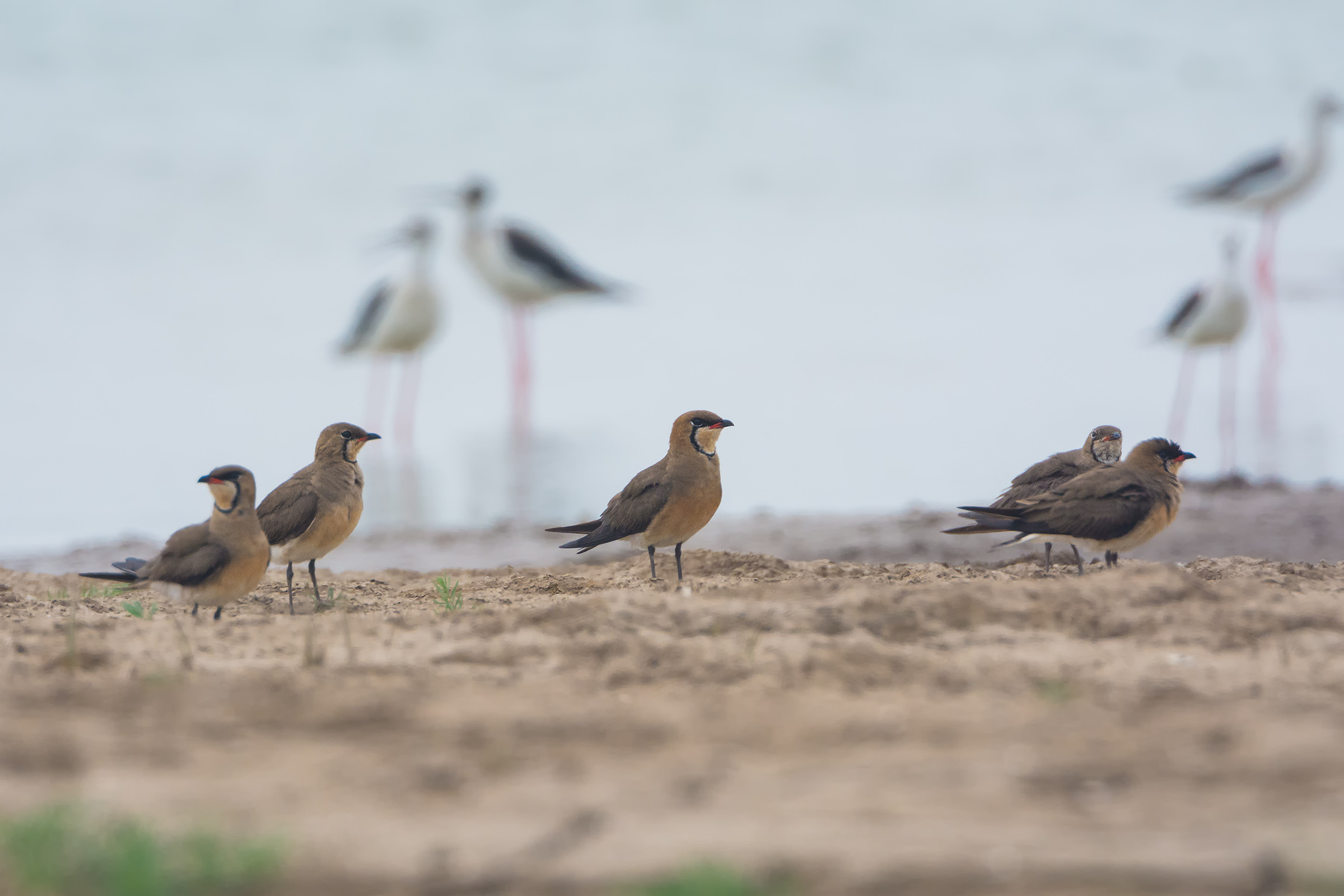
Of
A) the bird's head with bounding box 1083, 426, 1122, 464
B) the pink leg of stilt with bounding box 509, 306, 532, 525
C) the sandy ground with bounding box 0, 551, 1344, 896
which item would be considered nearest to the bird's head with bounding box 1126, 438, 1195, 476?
the bird's head with bounding box 1083, 426, 1122, 464

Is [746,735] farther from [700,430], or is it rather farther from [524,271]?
[524,271]

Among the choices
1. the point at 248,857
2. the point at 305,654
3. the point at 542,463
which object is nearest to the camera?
the point at 248,857

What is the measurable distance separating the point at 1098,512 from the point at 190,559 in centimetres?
429

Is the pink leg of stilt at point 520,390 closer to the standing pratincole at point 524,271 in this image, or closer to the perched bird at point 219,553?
the standing pratincole at point 524,271

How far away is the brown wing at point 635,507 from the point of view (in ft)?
22.0

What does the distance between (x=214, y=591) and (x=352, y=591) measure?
5.68 ft

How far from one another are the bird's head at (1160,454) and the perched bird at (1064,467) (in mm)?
223

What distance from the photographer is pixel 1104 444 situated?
750cm

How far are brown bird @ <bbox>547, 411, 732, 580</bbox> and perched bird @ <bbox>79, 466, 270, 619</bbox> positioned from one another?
5.37 ft

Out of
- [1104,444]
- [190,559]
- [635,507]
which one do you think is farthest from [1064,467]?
[190,559]

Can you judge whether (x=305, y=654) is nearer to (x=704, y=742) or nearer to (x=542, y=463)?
(x=704, y=742)

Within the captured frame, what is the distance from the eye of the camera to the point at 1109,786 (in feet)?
9.87

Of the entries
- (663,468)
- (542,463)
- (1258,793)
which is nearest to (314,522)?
(663,468)

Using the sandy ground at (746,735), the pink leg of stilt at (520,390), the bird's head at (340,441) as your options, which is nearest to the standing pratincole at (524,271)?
the pink leg of stilt at (520,390)
